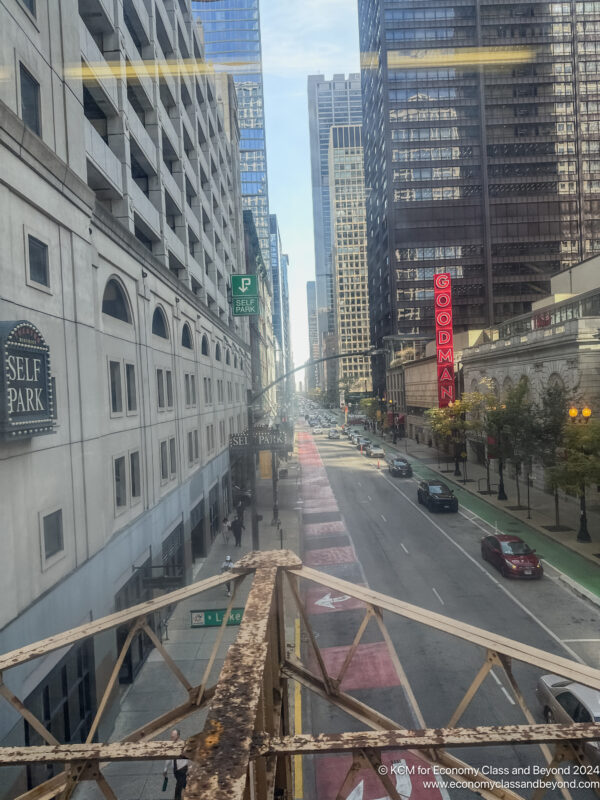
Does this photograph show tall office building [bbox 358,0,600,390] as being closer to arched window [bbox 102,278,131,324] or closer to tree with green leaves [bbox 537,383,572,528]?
tree with green leaves [bbox 537,383,572,528]

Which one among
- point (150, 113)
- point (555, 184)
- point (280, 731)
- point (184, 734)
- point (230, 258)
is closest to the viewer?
point (280, 731)

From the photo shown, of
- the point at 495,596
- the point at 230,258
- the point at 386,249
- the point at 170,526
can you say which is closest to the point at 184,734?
the point at 170,526

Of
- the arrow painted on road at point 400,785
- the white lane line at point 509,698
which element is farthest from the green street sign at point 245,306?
the arrow painted on road at point 400,785

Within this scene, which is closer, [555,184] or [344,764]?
[344,764]

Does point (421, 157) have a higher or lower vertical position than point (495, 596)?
higher

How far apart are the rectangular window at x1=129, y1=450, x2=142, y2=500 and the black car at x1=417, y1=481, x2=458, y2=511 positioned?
2219cm

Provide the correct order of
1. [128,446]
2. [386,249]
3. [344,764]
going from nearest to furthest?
[344,764]
[128,446]
[386,249]

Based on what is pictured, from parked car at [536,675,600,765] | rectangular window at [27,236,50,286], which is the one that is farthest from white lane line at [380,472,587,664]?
rectangular window at [27,236,50,286]

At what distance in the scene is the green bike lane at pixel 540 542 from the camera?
2156 cm

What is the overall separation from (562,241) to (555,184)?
9581 mm

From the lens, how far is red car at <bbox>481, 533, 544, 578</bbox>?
21.3 m

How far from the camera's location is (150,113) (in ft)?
69.4

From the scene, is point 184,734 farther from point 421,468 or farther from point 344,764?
point 421,468

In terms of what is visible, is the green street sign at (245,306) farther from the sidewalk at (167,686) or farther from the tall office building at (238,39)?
the tall office building at (238,39)
